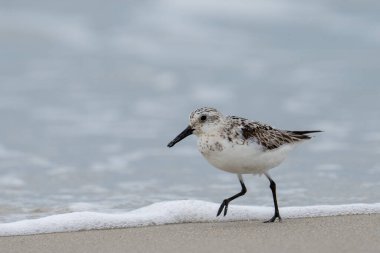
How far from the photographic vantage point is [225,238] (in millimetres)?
5953

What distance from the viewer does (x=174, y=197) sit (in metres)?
8.64

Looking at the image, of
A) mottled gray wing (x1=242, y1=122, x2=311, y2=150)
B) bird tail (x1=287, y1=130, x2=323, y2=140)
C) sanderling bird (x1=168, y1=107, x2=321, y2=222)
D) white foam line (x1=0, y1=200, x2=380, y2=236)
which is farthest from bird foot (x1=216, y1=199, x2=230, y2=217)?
bird tail (x1=287, y1=130, x2=323, y2=140)

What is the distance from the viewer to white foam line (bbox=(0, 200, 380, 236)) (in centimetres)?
657

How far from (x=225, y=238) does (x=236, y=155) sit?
0.77m

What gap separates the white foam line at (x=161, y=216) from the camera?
21.6ft

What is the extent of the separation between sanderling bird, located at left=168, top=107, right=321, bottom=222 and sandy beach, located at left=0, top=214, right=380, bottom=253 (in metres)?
0.38

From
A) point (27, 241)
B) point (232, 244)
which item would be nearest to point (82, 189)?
point (27, 241)

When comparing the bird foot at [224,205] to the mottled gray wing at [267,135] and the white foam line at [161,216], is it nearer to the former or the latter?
the white foam line at [161,216]

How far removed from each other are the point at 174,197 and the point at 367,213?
2.23m

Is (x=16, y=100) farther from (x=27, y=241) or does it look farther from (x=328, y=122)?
(x=27, y=241)

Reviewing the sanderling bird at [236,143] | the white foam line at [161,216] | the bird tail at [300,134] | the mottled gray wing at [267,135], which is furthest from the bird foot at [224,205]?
the bird tail at [300,134]

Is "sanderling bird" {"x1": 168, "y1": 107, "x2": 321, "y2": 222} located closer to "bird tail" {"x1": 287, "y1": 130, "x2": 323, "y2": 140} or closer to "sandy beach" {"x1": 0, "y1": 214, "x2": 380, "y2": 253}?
"bird tail" {"x1": 287, "y1": 130, "x2": 323, "y2": 140}

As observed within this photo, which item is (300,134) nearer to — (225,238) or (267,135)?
(267,135)

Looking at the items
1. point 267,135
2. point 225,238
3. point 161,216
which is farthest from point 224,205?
point 225,238
